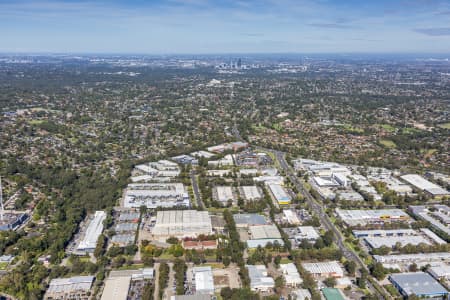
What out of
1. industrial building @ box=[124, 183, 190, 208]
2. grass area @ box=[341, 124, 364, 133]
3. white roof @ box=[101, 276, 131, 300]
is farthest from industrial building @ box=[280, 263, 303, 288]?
grass area @ box=[341, 124, 364, 133]

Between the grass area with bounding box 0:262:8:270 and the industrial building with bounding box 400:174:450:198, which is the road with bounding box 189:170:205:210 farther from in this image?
the industrial building with bounding box 400:174:450:198

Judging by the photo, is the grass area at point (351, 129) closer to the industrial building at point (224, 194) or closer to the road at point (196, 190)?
the road at point (196, 190)

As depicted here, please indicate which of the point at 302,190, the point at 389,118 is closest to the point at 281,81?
the point at 389,118

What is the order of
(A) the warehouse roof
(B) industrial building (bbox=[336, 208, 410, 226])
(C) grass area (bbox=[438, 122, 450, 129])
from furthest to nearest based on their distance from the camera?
(C) grass area (bbox=[438, 122, 450, 129]), (B) industrial building (bbox=[336, 208, 410, 226]), (A) the warehouse roof

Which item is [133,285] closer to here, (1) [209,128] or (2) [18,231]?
(2) [18,231]

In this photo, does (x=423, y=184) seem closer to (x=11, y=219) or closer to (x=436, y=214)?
(x=436, y=214)

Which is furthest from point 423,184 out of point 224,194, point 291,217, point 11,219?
point 11,219
